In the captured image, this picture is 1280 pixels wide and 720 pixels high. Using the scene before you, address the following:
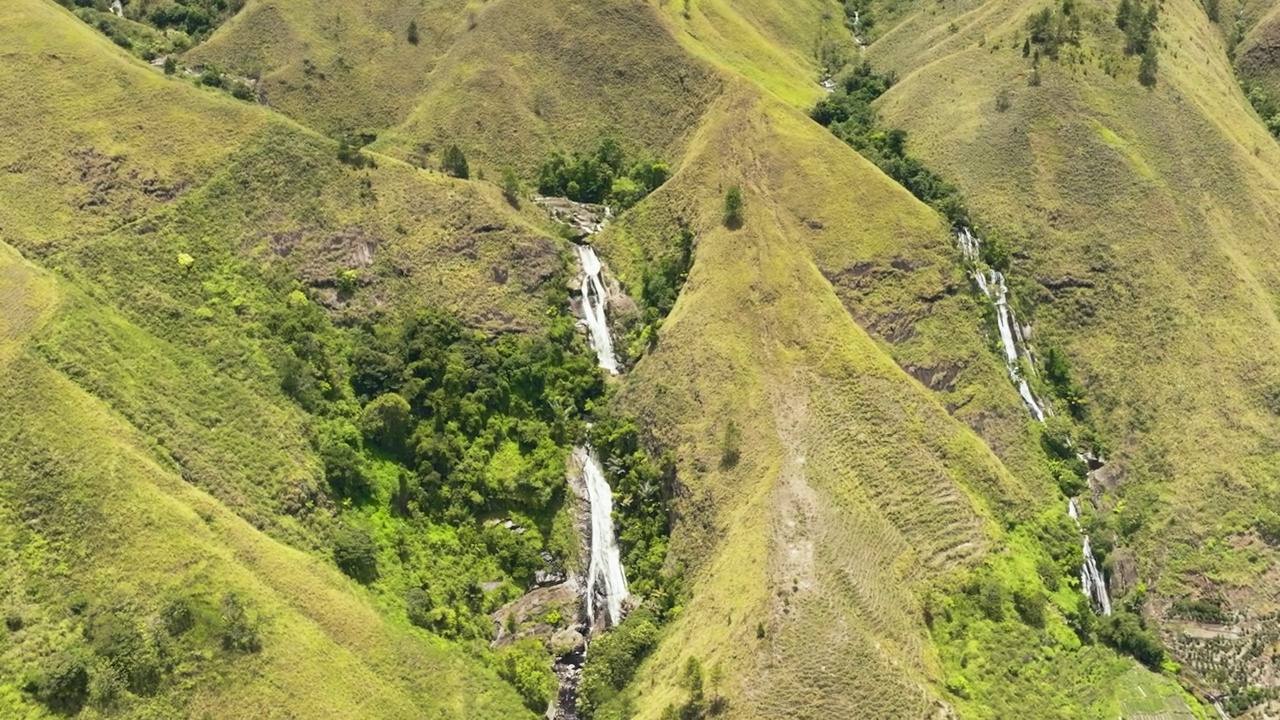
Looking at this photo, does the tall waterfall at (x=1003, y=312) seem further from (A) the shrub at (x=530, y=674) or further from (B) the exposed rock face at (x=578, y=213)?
(A) the shrub at (x=530, y=674)

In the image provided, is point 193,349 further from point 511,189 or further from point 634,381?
point 511,189

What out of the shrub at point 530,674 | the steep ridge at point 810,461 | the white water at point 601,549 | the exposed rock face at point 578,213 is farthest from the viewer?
the exposed rock face at point 578,213

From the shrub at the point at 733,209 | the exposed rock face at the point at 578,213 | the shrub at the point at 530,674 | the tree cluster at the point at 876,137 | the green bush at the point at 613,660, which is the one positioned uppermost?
the tree cluster at the point at 876,137

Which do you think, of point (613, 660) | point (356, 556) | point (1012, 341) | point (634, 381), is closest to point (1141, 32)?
point (1012, 341)

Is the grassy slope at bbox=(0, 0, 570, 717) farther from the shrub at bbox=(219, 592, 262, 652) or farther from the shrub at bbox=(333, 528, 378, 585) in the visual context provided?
the shrub at bbox=(333, 528, 378, 585)

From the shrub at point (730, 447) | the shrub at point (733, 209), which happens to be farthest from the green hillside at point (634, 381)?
the shrub at point (733, 209)

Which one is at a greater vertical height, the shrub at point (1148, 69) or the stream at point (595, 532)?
the shrub at point (1148, 69)

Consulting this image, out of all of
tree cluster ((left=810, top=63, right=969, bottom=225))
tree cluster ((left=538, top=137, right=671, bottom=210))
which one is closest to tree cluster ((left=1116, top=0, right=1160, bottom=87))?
tree cluster ((left=810, top=63, right=969, bottom=225))
